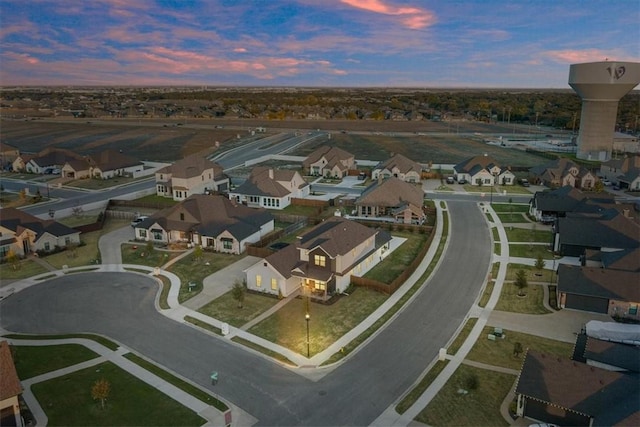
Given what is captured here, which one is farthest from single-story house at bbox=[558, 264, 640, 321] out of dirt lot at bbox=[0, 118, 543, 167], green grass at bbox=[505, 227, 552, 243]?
dirt lot at bbox=[0, 118, 543, 167]

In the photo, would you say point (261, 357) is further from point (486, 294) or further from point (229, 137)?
point (229, 137)

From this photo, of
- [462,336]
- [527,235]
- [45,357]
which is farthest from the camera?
[527,235]

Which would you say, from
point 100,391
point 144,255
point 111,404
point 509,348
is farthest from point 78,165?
point 509,348

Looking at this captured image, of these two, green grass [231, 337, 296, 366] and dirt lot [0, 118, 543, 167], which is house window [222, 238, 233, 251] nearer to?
green grass [231, 337, 296, 366]

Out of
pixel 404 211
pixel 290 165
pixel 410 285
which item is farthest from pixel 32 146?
pixel 410 285

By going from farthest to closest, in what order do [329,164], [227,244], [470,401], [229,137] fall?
[229,137]
[329,164]
[227,244]
[470,401]

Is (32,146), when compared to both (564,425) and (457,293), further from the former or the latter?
(564,425)

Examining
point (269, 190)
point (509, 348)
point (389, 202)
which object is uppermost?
point (269, 190)
